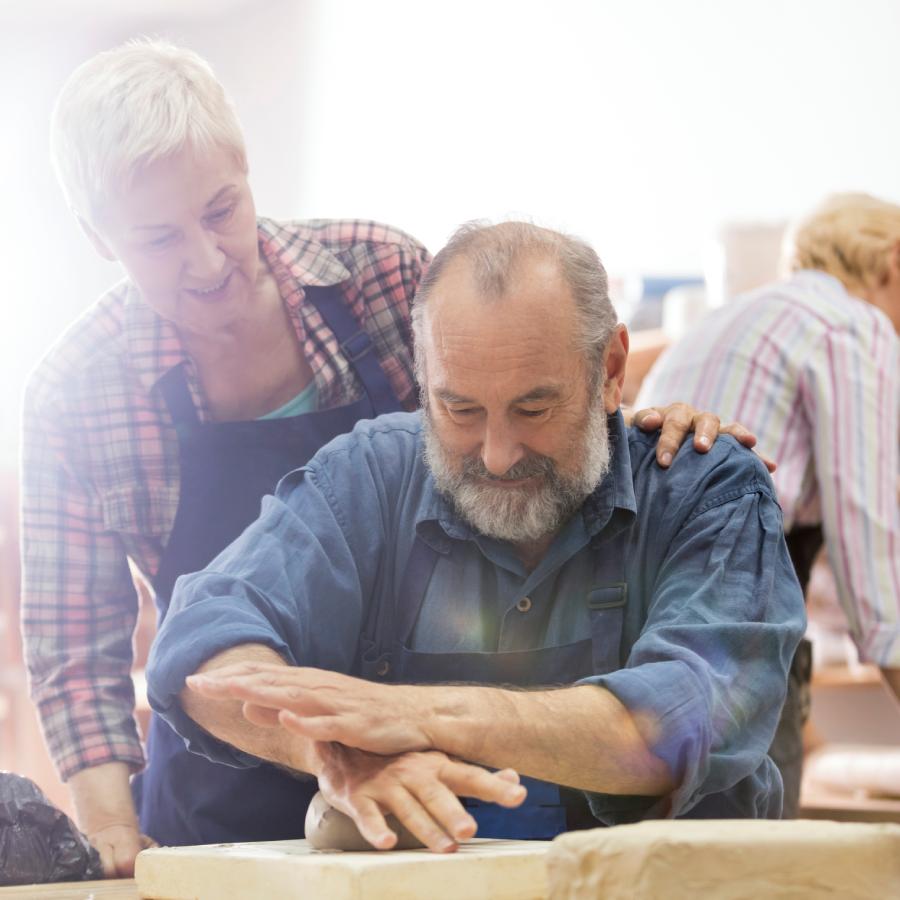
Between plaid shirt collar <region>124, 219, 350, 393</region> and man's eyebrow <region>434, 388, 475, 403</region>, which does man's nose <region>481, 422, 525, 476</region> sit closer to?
man's eyebrow <region>434, 388, 475, 403</region>

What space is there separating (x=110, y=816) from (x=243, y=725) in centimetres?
30

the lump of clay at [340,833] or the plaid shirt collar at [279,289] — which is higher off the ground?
the plaid shirt collar at [279,289]

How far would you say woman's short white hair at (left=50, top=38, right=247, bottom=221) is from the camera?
1.17 meters

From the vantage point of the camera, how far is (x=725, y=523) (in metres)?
1.13

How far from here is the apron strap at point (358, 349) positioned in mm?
1351

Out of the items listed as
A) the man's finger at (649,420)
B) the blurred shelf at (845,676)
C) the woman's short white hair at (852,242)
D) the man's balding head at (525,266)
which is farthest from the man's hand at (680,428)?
the blurred shelf at (845,676)

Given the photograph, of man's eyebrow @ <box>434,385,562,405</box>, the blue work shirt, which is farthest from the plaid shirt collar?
man's eyebrow @ <box>434,385,562,405</box>

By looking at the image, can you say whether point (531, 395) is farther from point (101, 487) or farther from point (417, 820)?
point (101, 487)

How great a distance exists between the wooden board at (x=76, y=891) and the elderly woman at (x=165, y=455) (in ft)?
0.24

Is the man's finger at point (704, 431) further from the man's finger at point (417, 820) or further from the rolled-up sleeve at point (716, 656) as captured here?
the man's finger at point (417, 820)

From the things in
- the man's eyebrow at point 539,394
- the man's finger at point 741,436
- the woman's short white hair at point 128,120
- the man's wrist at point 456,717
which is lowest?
the man's wrist at point 456,717

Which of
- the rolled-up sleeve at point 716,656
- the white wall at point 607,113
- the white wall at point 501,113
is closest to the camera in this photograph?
the rolled-up sleeve at point 716,656

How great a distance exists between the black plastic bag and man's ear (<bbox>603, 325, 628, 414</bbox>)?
62 centimetres

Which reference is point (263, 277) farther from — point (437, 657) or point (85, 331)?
point (437, 657)
